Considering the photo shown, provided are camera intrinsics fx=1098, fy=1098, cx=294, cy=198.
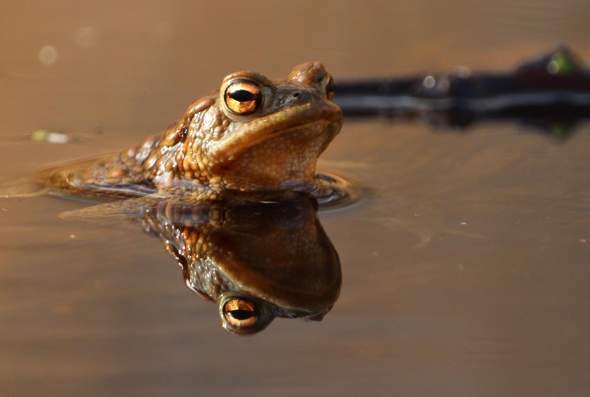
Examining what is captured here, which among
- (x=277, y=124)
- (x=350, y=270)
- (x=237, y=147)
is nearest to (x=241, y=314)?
(x=350, y=270)

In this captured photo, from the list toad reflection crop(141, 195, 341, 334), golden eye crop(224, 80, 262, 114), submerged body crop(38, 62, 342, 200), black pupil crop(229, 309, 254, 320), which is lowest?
black pupil crop(229, 309, 254, 320)

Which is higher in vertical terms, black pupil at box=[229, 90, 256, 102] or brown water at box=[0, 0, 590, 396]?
black pupil at box=[229, 90, 256, 102]

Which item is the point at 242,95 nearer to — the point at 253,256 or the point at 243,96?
the point at 243,96

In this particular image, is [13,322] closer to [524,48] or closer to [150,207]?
[150,207]

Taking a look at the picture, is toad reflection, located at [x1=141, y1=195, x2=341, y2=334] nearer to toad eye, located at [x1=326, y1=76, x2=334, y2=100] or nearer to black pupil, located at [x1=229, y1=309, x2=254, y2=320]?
black pupil, located at [x1=229, y1=309, x2=254, y2=320]

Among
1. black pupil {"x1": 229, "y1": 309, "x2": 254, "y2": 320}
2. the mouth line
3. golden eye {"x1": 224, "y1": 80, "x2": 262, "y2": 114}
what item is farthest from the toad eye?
black pupil {"x1": 229, "y1": 309, "x2": 254, "y2": 320}

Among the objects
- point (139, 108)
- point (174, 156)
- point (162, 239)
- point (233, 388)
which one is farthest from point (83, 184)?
point (233, 388)

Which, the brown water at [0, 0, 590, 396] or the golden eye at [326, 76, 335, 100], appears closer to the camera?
the brown water at [0, 0, 590, 396]

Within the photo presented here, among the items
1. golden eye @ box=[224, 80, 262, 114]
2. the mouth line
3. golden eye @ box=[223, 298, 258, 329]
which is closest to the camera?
golden eye @ box=[223, 298, 258, 329]
